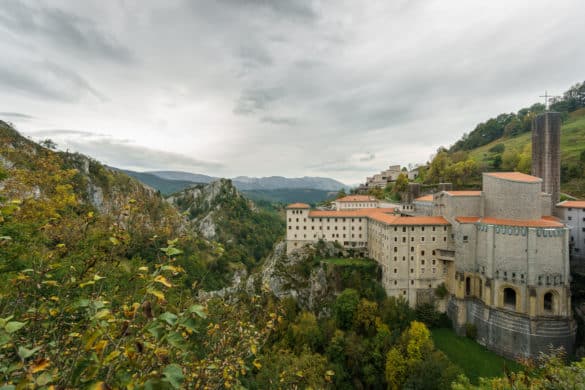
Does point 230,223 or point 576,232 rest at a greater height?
point 576,232

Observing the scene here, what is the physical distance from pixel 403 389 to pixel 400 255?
1504 cm

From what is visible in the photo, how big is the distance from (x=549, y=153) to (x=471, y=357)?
32403mm

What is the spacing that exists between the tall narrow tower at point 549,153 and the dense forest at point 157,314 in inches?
933

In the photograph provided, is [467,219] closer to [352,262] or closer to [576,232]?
[576,232]

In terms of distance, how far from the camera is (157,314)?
530 cm

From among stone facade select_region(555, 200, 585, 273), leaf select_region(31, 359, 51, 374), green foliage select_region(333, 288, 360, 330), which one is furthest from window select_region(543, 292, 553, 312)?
leaf select_region(31, 359, 51, 374)

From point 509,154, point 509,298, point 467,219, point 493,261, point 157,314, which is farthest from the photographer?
point 509,154

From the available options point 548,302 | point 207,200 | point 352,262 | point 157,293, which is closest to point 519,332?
point 548,302

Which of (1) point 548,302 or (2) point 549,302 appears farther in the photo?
(1) point 548,302

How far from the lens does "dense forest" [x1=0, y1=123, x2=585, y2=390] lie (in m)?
2.79

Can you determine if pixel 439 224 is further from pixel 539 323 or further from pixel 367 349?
pixel 367 349

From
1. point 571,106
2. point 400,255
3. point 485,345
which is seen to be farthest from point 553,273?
point 571,106

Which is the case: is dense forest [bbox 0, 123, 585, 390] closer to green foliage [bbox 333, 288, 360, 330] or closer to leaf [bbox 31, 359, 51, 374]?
leaf [bbox 31, 359, 51, 374]

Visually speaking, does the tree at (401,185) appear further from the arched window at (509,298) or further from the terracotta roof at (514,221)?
the arched window at (509,298)
